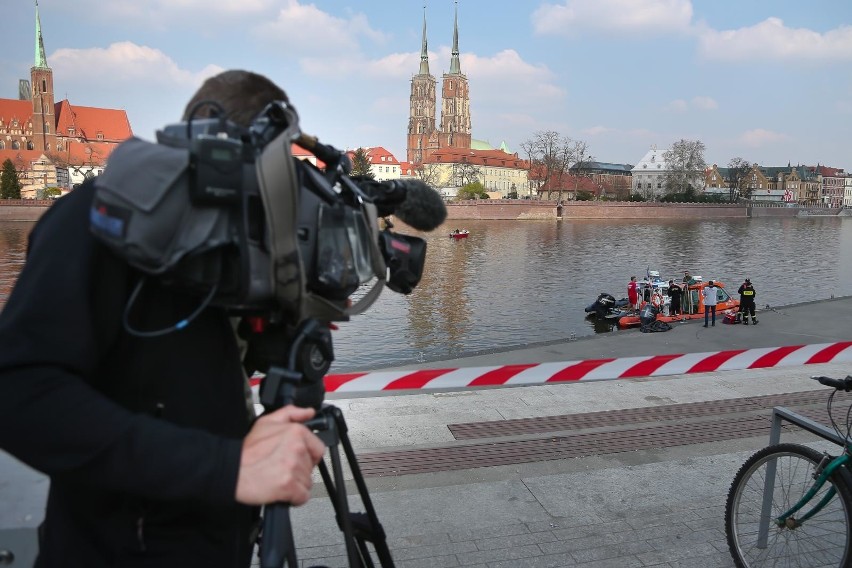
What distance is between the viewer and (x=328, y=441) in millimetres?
1421

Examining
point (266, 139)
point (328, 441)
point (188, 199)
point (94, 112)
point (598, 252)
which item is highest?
point (94, 112)

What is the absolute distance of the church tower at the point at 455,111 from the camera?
141413mm

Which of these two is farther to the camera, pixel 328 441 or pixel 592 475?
pixel 592 475

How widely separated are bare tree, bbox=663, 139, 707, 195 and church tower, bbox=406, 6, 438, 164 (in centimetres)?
4911

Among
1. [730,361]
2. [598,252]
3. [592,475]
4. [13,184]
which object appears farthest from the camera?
[13,184]

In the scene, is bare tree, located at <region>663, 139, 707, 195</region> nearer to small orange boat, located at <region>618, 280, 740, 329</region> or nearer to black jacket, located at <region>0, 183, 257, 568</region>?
small orange boat, located at <region>618, 280, 740, 329</region>

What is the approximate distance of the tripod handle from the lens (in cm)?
123

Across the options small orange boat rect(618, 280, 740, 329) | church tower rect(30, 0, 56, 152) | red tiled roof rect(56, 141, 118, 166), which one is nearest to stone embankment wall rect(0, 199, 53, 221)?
red tiled roof rect(56, 141, 118, 166)

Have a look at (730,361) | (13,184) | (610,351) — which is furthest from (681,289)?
(13,184)

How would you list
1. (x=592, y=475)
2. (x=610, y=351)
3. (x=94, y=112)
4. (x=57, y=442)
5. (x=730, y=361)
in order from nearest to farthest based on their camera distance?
(x=57, y=442) → (x=592, y=475) → (x=730, y=361) → (x=610, y=351) → (x=94, y=112)

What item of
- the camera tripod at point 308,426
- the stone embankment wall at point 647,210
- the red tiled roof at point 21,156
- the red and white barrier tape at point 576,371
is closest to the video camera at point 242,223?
the camera tripod at point 308,426

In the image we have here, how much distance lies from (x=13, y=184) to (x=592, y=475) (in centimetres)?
9901

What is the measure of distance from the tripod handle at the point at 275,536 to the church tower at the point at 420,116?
142740 millimetres

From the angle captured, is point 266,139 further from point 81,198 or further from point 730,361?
point 730,361
